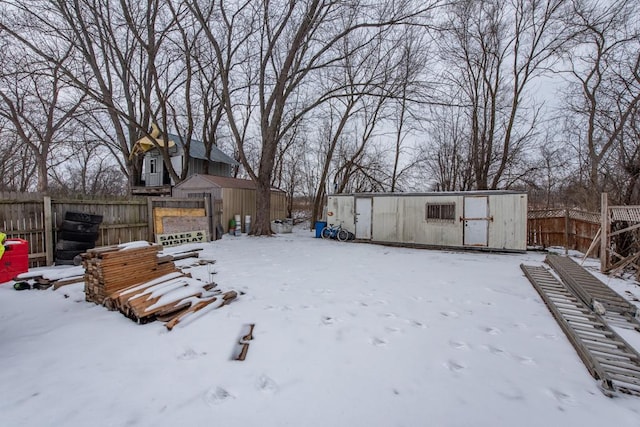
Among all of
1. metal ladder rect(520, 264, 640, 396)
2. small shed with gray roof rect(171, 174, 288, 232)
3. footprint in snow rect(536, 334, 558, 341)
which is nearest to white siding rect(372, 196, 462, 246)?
metal ladder rect(520, 264, 640, 396)

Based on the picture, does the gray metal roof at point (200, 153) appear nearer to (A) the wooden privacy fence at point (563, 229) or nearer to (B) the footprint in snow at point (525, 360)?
(A) the wooden privacy fence at point (563, 229)

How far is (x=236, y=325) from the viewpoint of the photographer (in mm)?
3127

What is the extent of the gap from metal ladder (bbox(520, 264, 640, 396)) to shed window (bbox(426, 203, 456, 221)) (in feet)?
17.5

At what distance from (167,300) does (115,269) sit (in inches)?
37.5

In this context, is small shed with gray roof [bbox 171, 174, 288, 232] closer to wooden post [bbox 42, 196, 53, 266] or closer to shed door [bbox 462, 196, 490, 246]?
wooden post [bbox 42, 196, 53, 266]

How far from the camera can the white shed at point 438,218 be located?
8953mm

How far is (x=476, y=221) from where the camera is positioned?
370 inches

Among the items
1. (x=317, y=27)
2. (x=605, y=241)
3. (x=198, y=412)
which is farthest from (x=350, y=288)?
(x=317, y=27)

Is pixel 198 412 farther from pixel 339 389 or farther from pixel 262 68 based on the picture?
pixel 262 68

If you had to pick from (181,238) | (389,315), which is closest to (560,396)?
(389,315)

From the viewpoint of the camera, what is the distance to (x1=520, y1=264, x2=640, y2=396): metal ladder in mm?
2178

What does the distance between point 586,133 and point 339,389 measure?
15.3 meters

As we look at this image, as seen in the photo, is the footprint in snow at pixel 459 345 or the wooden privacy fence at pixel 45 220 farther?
the wooden privacy fence at pixel 45 220

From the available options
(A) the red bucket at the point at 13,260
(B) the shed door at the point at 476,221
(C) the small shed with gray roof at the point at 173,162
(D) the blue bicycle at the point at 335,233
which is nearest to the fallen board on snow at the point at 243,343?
(A) the red bucket at the point at 13,260
